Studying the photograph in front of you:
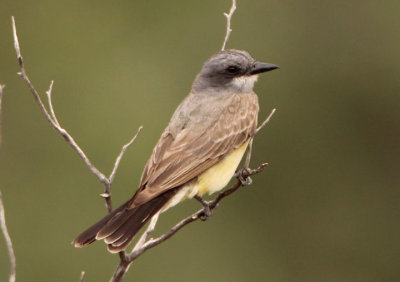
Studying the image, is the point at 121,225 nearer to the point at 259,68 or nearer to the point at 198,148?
the point at 198,148

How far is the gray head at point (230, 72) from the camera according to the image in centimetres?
708

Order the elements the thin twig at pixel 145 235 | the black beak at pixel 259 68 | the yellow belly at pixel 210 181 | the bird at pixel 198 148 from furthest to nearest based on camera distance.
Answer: the black beak at pixel 259 68, the yellow belly at pixel 210 181, the bird at pixel 198 148, the thin twig at pixel 145 235

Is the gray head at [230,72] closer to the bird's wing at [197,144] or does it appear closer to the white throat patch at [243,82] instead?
the white throat patch at [243,82]

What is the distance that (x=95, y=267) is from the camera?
33.2 ft

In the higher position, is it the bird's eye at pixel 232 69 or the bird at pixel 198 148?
the bird's eye at pixel 232 69

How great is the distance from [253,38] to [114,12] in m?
2.01

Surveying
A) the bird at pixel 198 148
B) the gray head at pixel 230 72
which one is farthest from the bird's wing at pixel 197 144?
the gray head at pixel 230 72

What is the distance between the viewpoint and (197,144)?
6535mm

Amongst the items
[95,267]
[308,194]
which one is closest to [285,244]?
[308,194]

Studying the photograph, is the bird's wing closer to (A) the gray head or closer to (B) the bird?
(B) the bird

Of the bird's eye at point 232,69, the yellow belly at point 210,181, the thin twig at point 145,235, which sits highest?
the bird's eye at point 232,69

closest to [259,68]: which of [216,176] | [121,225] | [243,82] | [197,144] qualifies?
[243,82]

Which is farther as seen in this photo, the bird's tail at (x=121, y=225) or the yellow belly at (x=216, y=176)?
the yellow belly at (x=216, y=176)

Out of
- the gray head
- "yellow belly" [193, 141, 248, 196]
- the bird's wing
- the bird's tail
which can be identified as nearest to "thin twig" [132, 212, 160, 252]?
the bird's tail
